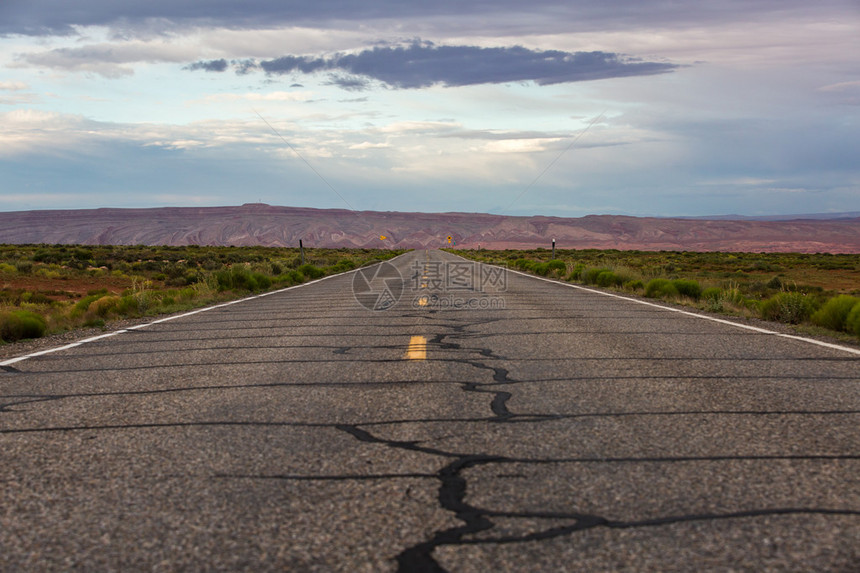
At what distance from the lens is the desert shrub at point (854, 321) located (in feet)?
30.4

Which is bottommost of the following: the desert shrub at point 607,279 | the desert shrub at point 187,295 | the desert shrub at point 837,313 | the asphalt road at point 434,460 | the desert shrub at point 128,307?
the desert shrub at point 187,295

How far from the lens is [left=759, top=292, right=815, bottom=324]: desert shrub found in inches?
467

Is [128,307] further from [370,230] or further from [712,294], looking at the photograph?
[370,230]

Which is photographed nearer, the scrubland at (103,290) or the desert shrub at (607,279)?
the scrubland at (103,290)

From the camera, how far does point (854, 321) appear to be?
966 cm

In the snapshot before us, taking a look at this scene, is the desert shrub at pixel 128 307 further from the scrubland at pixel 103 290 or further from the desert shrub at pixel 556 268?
the desert shrub at pixel 556 268

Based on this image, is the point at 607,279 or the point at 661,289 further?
the point at 607,279

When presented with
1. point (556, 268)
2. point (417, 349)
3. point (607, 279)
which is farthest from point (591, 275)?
point (417, 349)

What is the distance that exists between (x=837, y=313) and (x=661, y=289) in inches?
279

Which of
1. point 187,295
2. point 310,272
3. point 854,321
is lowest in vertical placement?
point 310,272

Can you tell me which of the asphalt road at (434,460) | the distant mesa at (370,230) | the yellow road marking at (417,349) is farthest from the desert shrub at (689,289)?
the distant mesa at (370,230)

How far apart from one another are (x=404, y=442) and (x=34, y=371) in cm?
488

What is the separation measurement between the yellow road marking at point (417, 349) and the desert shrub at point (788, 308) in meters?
6.62

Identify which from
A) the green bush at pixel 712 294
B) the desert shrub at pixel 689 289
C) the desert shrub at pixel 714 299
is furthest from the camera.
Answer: the desert shrub at pixel 689 289
